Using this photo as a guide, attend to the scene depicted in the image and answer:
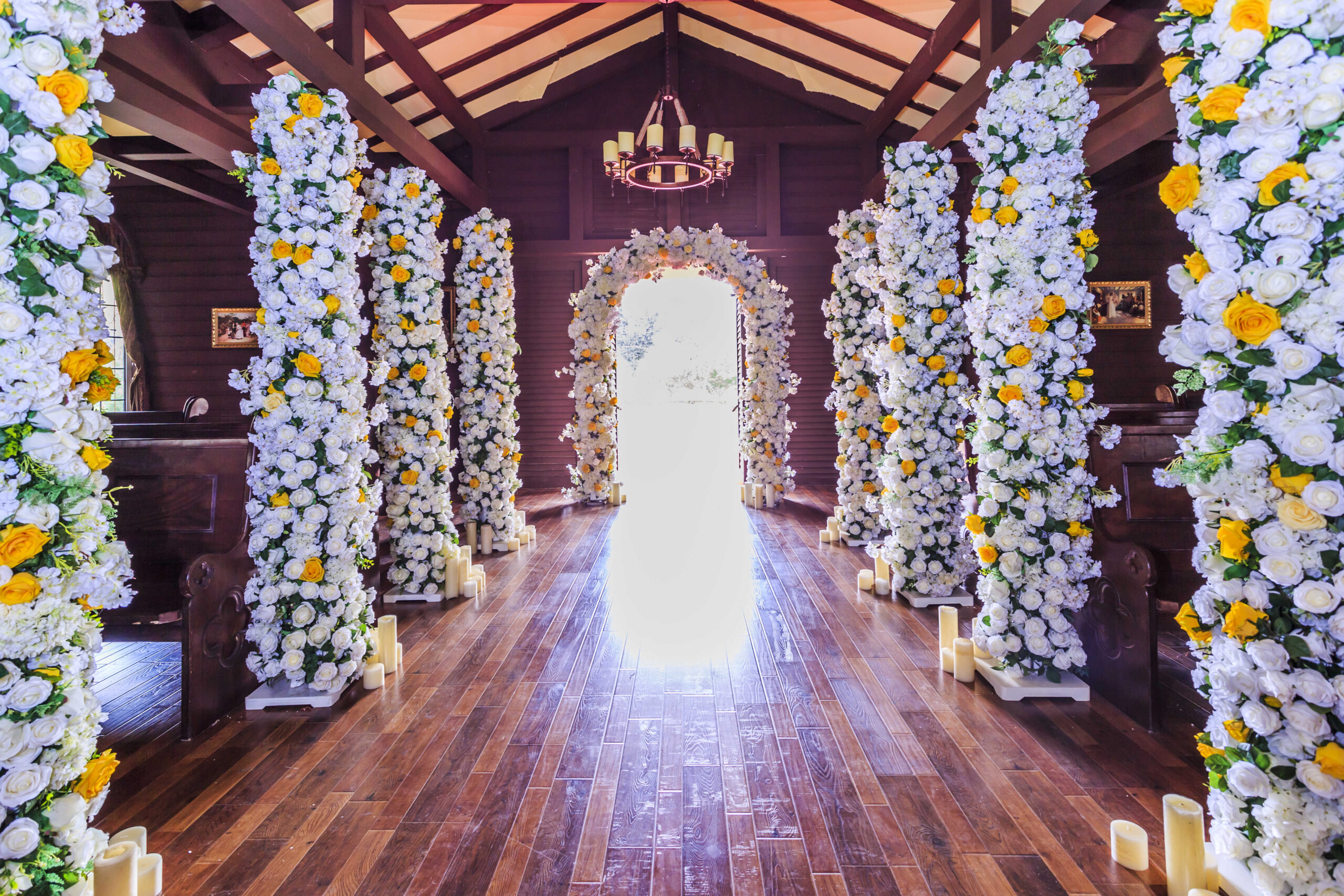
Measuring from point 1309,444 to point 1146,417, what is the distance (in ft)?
8.86

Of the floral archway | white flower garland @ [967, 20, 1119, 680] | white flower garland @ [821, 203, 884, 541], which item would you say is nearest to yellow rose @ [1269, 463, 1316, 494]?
white flower garland @ [967, 20, 1119, 680]

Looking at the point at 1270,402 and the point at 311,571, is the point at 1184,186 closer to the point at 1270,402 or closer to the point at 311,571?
the point at 1270,402

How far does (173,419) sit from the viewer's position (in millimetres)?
6238

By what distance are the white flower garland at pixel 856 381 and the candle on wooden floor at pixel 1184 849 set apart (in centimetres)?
400

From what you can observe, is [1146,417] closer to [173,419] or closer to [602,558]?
[602,558]

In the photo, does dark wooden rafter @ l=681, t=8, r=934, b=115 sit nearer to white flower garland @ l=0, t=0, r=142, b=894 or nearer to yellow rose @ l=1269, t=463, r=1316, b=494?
yellow rose @ l=1269, t=463, r=1316, b=494

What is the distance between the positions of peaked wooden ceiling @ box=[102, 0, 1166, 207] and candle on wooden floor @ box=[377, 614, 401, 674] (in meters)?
3.35

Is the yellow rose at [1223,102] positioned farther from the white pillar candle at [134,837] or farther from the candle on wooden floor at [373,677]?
the candle on wooden floor at [373,677]

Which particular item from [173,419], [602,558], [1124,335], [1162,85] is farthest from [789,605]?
[1124,335]

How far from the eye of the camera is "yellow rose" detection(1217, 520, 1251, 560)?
1.88 metres

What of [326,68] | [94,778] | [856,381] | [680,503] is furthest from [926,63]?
[94,778]

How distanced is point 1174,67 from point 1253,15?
0.70 ft

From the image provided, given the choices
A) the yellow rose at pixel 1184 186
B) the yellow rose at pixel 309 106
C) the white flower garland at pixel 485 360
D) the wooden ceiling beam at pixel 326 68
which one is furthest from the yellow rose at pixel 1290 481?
the white flower garland at pixel 485 360

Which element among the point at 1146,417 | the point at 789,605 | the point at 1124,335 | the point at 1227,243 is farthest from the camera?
the point at 1124,335
